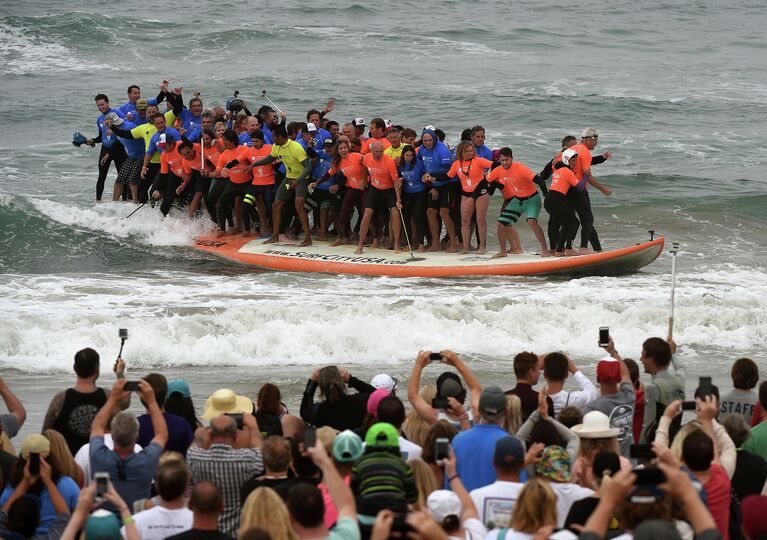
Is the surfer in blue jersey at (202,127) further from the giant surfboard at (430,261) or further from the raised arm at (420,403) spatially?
the raised arm at (420,403)

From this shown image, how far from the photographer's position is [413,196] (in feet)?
46.9

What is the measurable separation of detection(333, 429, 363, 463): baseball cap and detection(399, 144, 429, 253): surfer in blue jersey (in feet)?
30.2

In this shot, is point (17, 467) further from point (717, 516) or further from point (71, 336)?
point (71, 336)

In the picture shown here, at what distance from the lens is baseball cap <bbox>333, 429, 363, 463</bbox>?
471 cm

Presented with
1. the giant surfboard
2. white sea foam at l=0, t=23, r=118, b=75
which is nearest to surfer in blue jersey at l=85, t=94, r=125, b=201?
the giant surfboard

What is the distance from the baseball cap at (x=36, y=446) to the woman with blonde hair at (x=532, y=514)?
1915 mm

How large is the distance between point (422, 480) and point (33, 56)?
32922 mm

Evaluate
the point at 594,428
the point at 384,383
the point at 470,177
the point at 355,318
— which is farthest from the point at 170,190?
the point at 594,428

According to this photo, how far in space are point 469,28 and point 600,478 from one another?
35.7 m

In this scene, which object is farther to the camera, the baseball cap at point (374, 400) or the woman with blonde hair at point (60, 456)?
the baseball cap at point (374, 400)

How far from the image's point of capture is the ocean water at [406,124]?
474 inches

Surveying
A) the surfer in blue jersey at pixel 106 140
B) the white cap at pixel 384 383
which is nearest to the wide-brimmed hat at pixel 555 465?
the white cap at pixel 384 383

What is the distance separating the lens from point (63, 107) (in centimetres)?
2962

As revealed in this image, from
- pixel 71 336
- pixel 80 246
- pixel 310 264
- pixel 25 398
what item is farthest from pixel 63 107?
pixel 25 398
